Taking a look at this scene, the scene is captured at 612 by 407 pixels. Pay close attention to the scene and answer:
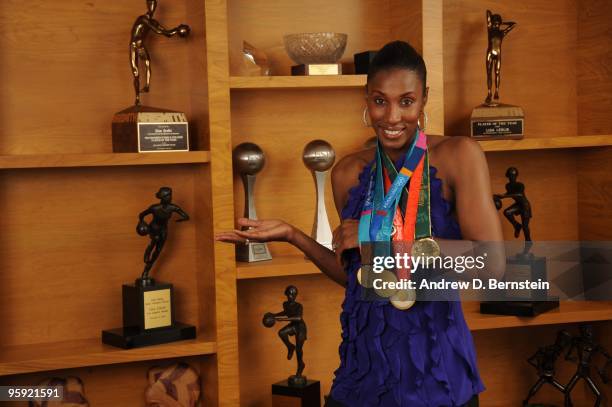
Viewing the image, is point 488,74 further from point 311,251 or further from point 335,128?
point 311,251

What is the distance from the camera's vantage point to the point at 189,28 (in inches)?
99.4

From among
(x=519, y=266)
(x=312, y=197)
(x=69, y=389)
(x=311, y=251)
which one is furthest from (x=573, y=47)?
(x=69, y=389)

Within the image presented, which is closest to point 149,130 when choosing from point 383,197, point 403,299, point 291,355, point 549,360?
point 291,355

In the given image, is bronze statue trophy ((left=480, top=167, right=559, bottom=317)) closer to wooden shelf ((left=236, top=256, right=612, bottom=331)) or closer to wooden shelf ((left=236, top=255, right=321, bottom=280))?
Result: wooden shelf ((left=236, top=256, right=612, bottom=331))

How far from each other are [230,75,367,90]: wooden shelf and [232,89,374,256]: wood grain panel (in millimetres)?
246

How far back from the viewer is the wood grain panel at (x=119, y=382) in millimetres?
2592

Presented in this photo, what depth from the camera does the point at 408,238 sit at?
60.2 inches

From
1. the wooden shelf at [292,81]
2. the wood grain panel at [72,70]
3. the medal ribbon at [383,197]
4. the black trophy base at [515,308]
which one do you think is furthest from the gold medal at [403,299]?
the wood grain panel at [72,70]

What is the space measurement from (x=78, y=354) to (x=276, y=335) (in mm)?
673

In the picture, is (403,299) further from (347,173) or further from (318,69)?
(318,69)

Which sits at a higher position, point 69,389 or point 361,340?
point 361,340

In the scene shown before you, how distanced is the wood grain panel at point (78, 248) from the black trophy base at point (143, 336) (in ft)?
0.48

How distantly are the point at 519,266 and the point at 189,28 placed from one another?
131cm

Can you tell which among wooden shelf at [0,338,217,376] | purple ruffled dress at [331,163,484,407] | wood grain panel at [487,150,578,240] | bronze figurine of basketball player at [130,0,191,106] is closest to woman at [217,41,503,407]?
purple ruffled dress at [331,163,484,407]
